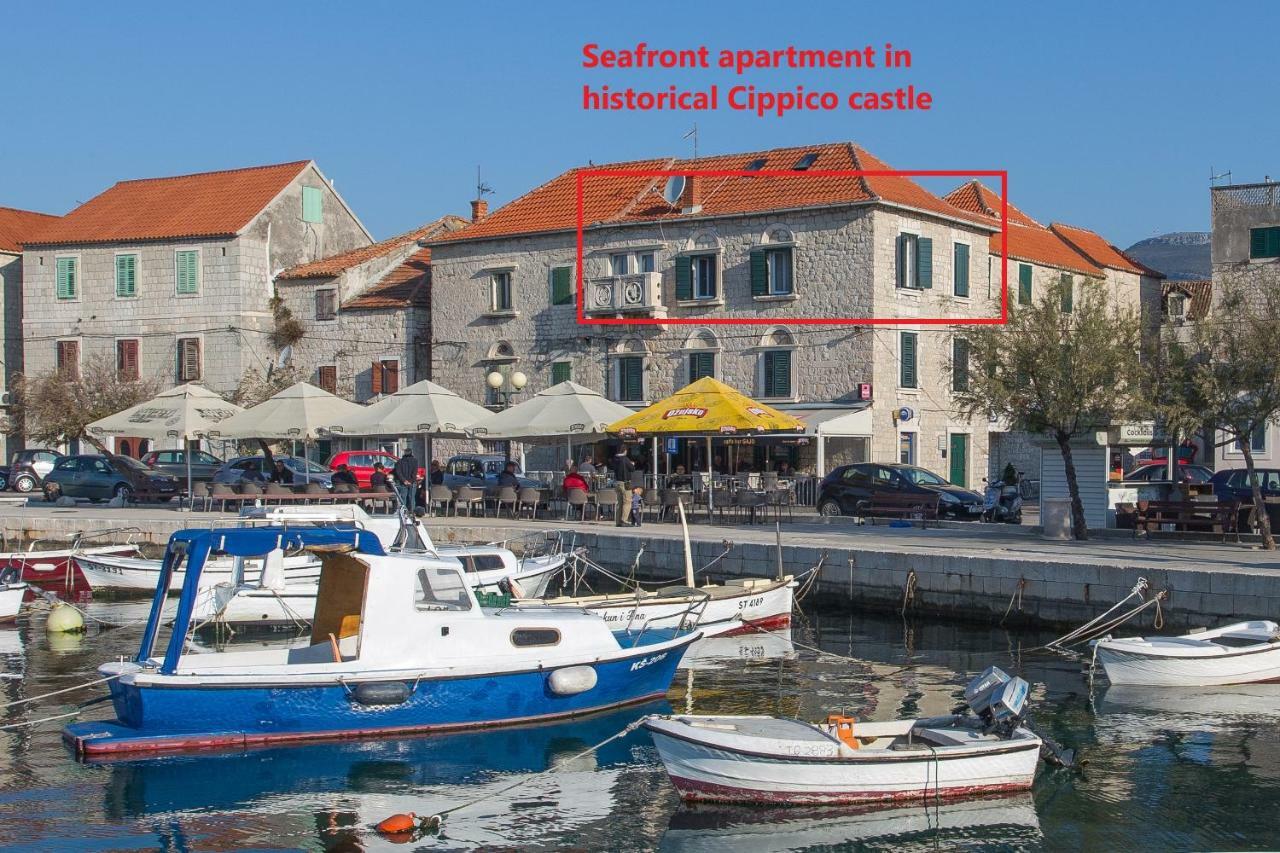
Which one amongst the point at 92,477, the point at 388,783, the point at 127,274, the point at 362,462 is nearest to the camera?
the point at 388,783

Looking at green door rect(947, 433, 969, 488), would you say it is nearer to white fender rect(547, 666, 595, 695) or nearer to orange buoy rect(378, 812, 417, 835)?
white fender rect(547, 666, 595, 695)

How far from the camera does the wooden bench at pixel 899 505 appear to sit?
31516 mm

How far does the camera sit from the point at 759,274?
41.9 meters

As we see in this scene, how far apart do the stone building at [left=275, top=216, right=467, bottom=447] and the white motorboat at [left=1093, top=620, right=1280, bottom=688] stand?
3319 centimetres

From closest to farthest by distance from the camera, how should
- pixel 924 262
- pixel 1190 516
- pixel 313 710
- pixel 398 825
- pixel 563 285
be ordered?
pixel 398 825 → pixel 313 710 → pixel 1190 516 → pixel 924 262 → pixel 563 285

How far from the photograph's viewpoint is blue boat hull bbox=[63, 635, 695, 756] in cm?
1538

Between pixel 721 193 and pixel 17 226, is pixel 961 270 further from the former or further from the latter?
pixel 17 226

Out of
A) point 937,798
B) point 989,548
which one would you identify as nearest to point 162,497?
point 989,548

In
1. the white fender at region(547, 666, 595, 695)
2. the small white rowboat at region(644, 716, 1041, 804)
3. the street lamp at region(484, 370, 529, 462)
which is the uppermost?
the street lamp at region(484, 370, 529, 462)

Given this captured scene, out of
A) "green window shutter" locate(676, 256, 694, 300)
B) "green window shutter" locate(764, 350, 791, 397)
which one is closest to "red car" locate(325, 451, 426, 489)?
"green window shutter" locate(676, 256, 694, 300)

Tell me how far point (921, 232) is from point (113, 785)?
31315 millimetres

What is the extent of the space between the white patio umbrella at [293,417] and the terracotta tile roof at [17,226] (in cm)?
2455

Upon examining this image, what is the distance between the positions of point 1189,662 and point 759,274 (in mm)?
24703

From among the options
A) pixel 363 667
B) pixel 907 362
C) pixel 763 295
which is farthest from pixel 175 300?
pixel 363 667
